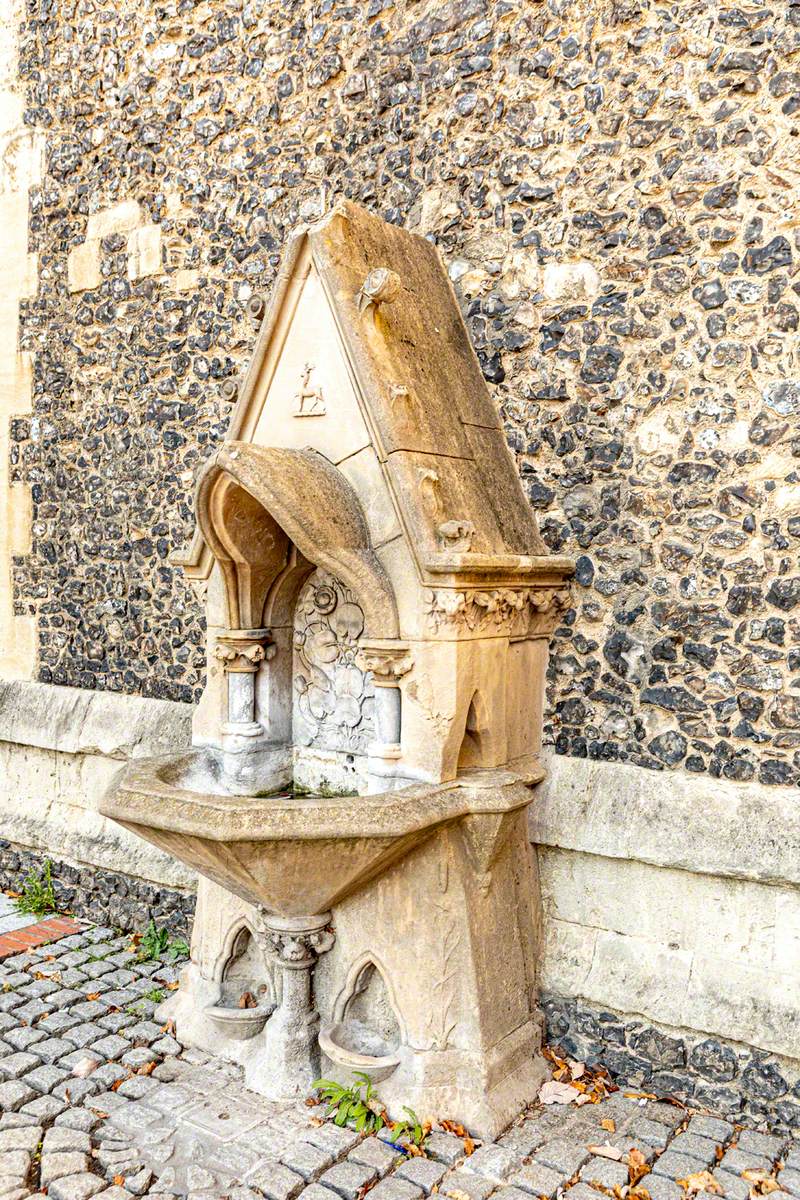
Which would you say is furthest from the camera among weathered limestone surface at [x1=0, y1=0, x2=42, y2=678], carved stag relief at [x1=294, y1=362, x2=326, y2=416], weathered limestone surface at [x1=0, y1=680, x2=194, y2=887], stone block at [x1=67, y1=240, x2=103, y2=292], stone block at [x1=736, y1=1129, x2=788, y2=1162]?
weathered limestone surface at [x1=0, y1=0, x2=42, y2=678]

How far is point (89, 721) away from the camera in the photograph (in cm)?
538

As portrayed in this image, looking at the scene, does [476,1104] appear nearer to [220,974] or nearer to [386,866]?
[386,866]

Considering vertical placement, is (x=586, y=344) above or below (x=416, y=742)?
above

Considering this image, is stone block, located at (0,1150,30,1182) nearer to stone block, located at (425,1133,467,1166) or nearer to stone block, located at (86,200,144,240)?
stone block, located at (425,1133,467,1166)

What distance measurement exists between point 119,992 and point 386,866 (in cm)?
178

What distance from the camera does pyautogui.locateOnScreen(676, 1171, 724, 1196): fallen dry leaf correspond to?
306 centimetres

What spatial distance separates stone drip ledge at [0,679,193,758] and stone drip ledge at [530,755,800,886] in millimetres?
1944

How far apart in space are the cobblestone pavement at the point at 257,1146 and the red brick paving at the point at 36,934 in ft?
3.48

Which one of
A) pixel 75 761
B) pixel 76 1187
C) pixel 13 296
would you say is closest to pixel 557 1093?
pixel 76 1187

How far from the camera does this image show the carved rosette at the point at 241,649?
391cm

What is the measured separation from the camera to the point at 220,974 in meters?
3.94

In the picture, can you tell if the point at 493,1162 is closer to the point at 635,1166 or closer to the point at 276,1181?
the point at 635,1166

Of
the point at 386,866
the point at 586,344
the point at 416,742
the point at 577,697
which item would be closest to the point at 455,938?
the point at 386,866

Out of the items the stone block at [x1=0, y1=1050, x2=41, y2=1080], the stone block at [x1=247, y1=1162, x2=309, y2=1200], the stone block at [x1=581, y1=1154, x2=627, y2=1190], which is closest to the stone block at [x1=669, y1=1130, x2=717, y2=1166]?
the stone block at [x1=581, y1=1154, x2=627, y2=1190]
